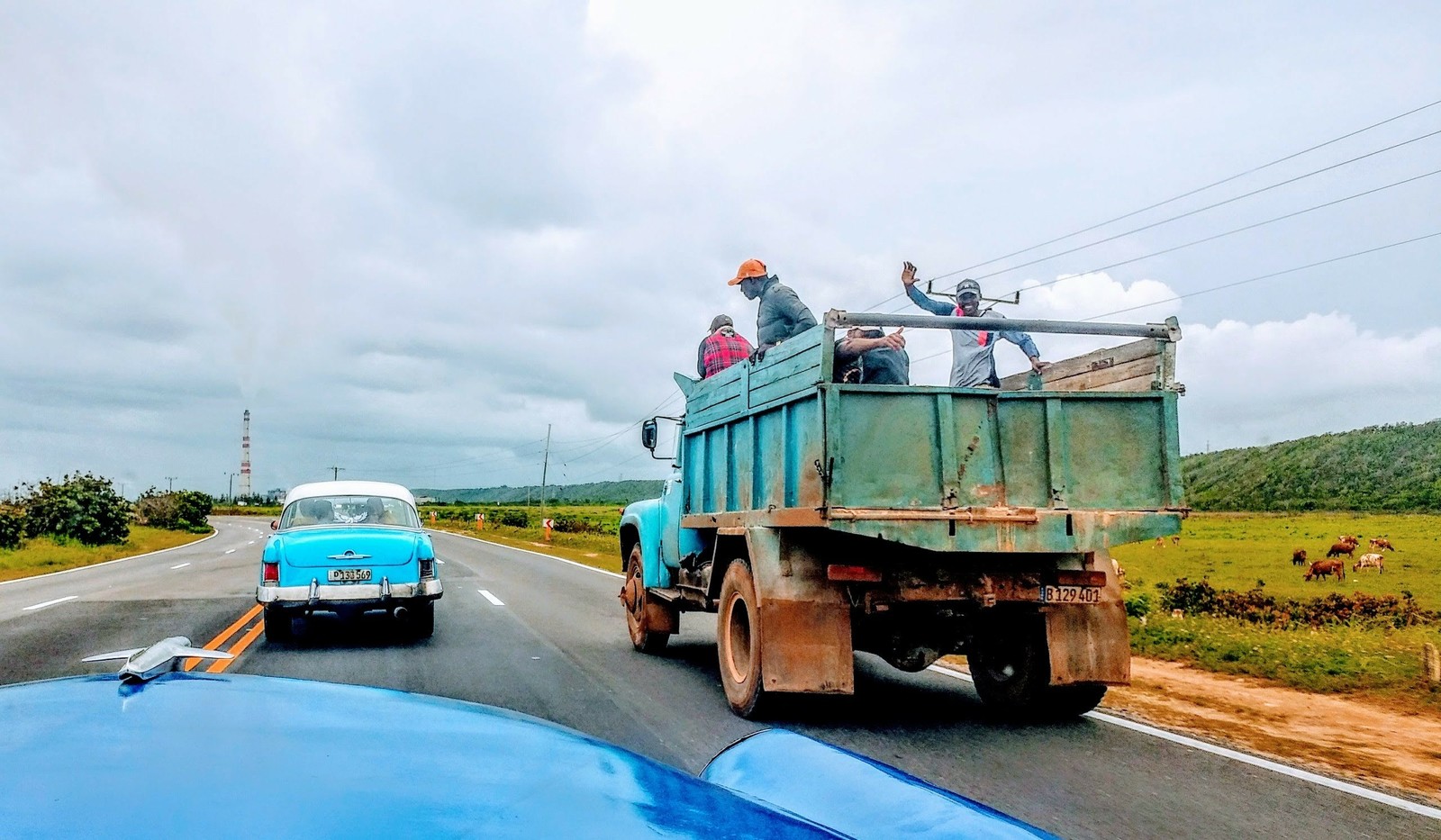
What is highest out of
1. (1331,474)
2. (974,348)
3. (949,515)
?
(1331,474)

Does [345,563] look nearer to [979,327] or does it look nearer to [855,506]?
[855,506]

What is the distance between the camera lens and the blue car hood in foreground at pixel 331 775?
123 cm

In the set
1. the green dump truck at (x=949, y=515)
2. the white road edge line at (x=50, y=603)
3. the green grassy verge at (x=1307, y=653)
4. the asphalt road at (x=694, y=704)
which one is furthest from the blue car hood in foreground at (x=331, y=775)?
the white road edge line at (x=50, y=603)

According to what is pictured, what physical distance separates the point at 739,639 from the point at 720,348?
2.78m

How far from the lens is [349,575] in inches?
412

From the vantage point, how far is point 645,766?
5.72 feet

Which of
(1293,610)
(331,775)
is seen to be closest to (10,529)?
Answer: (1293,610)

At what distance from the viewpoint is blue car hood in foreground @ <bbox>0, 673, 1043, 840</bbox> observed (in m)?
1.23

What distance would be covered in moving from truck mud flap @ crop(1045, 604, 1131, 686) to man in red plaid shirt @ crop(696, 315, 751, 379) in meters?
3.54

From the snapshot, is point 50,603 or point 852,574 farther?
point 50,603

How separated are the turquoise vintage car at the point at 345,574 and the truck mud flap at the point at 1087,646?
6.79 m

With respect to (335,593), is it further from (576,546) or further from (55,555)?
(576,546)

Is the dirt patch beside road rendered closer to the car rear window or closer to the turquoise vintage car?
the turquoise vintage car

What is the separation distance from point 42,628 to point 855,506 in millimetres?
10804
